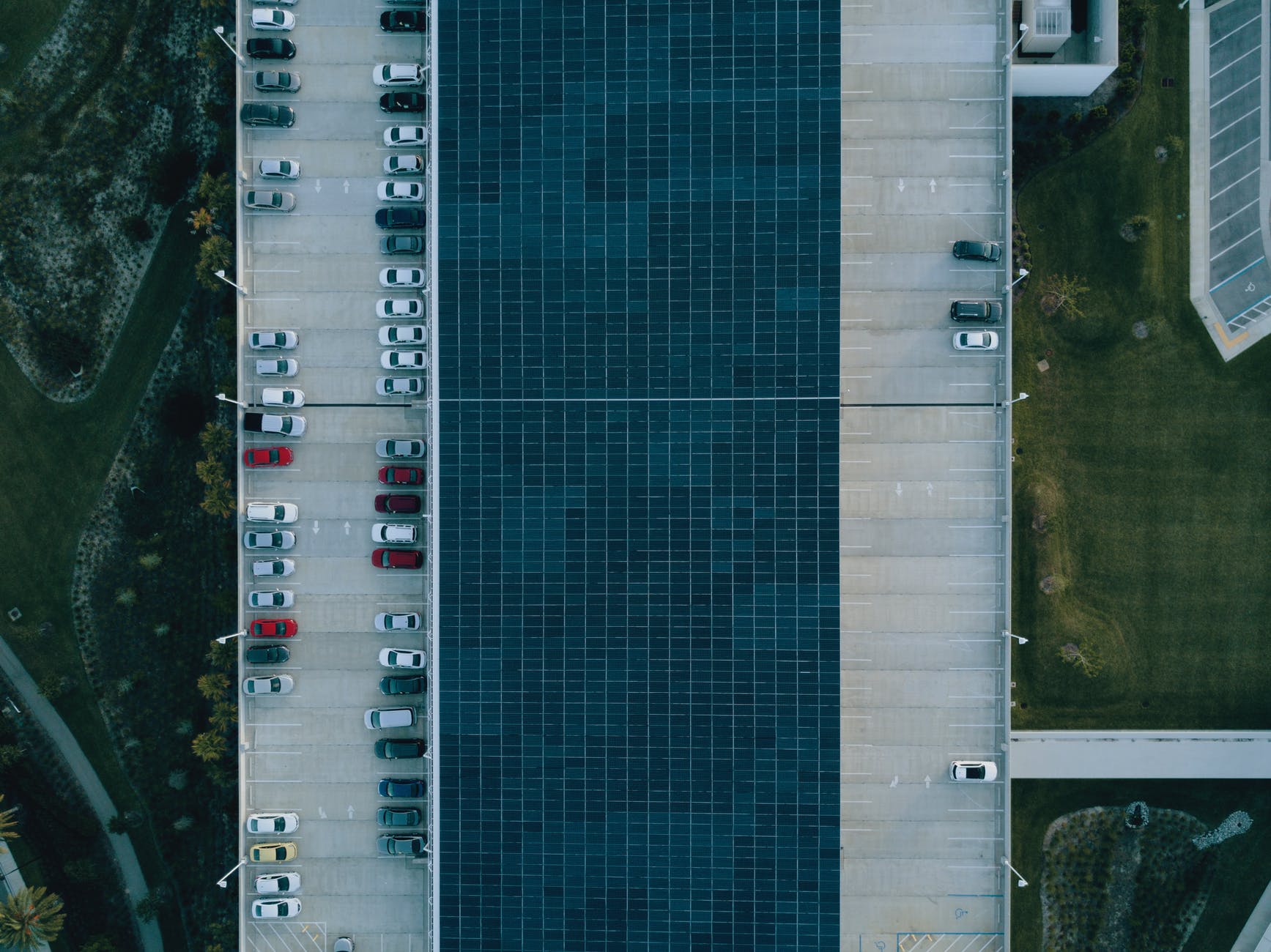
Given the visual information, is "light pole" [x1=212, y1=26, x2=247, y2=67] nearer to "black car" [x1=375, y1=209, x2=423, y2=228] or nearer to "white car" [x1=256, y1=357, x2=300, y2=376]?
"black car" [x1=375, y1=209, x2=423, y2=228]

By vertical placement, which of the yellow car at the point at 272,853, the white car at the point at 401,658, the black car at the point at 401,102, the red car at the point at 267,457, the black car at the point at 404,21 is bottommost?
the yellow car at the point at 272,853

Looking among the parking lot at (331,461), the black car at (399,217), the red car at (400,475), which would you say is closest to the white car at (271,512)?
the parking lot at (331,461)

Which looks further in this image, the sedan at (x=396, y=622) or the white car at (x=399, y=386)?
the white car at (x=399, y=386)

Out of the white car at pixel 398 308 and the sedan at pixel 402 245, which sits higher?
the sedan at pixel 402 245

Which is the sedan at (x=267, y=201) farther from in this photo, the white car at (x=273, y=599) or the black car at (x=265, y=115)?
the white car at (x=273, y=599)

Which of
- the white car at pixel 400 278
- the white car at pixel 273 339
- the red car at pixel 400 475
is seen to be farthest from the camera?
the white car at pixel 400 278

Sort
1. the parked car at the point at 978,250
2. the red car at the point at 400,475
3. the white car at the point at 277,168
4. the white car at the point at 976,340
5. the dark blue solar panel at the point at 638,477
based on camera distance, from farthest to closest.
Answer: the white car at the point at 277,168 → the red car at the point at 400,475 → the white car at the point at 976,340 → the parked car at the point at 978,250 → the dark blue solar panel at the point at 638,477
